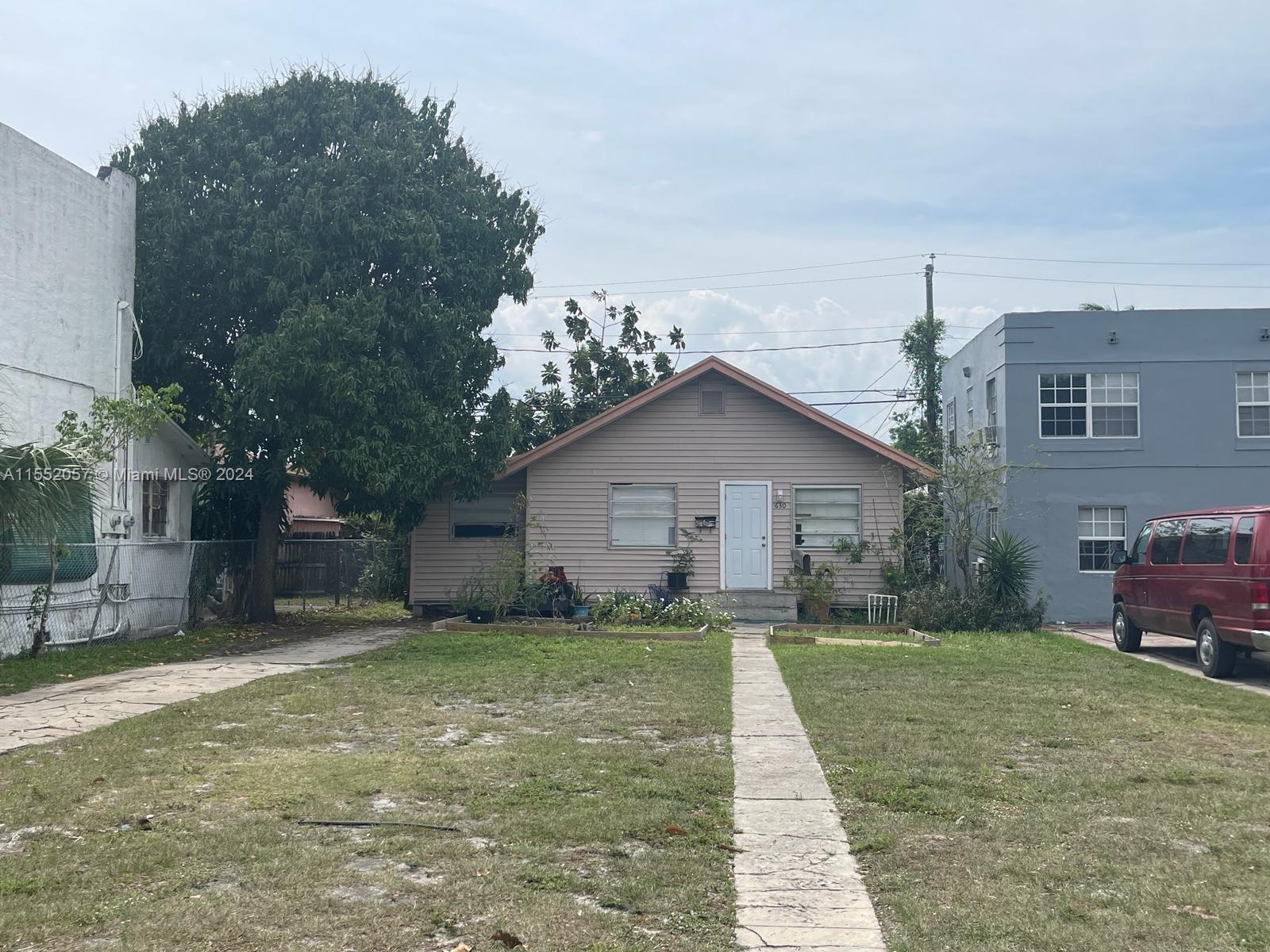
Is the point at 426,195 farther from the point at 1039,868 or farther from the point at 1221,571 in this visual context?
the point at 1039,868

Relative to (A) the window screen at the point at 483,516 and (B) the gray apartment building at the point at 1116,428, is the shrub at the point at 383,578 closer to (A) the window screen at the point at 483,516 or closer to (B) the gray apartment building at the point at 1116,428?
(A) the window screen at the point at 483,516

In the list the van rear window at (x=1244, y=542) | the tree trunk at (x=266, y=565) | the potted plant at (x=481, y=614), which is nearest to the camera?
the van rear window at (x=1244, y=542)

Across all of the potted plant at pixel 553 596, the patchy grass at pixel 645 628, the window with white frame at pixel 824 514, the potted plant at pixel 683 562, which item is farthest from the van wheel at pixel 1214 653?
the potted plant at pixel 553 596

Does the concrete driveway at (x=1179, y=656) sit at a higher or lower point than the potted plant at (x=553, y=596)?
lower

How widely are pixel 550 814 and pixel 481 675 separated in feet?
22.0

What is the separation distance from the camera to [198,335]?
20125 mm

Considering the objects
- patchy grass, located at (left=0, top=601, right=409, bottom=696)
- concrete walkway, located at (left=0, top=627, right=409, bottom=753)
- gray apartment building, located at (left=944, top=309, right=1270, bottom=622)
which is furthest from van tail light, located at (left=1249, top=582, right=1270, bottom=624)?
patchy grass, located at (left=0, top=601, right=409, bottom=696)

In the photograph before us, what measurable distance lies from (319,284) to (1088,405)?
1509cm

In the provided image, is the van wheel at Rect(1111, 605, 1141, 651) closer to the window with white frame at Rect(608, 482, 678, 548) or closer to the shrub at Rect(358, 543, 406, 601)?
the window with white frame at Rect(608, 482, 678, 548)

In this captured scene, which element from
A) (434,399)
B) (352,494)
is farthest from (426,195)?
(352,494)

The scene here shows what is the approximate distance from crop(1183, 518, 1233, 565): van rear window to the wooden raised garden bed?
4039 millimetres

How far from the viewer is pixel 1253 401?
22.8 metres

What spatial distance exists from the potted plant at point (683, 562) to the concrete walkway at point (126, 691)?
722 centimetres

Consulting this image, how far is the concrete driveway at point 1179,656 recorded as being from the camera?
543 inches
